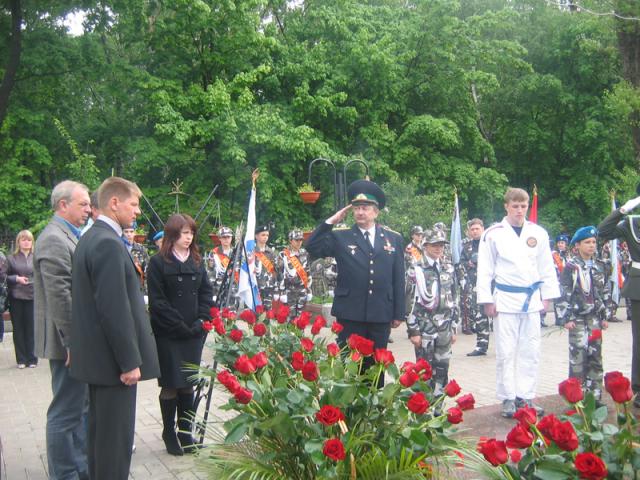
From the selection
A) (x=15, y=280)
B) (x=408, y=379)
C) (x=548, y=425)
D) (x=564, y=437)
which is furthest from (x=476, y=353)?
(x=564, y=437)

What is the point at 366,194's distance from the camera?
5.72 meters

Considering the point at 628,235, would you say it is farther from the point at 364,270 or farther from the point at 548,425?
the point at 548,425

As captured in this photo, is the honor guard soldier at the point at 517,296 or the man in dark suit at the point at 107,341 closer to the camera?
the man in dark suit at the point at 107,341

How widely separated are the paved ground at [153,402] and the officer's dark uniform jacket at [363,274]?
131cm

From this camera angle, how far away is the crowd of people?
153 inches

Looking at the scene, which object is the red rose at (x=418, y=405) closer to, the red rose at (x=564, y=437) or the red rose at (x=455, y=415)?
the red rose at (x=455, y=415)

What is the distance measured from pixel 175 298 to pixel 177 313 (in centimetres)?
15

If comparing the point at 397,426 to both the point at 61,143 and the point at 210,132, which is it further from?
the point at 61,143

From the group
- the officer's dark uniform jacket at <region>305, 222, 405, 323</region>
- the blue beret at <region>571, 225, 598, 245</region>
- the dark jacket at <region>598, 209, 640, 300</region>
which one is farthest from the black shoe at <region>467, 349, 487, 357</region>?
the officer's dark uniform jacket at <region>305, 222, 405, 323</region>

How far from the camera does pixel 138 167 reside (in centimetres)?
2156

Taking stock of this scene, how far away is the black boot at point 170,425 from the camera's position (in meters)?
5.46

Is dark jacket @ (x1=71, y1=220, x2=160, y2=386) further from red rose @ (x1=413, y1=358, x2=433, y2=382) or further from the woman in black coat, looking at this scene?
red rose @ (x1=413, y1=358, x2=433, y2=382)

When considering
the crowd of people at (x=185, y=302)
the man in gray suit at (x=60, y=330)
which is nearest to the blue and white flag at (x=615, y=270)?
the crowd of people at (x=185, y=302)

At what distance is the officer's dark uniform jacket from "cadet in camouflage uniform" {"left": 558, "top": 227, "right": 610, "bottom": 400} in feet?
6.75
